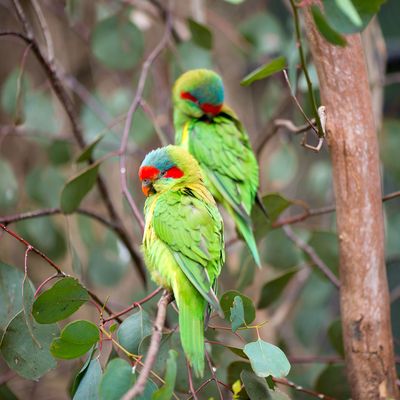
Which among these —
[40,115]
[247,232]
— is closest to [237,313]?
[247,232]

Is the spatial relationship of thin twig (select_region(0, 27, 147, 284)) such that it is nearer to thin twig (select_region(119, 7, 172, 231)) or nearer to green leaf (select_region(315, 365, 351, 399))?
thin twig (select_region(119, 7, 172, 231))

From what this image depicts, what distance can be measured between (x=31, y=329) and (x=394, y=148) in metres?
1.36

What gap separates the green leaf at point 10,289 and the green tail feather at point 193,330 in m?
0.39

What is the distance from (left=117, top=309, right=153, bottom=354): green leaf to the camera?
1.26 meters

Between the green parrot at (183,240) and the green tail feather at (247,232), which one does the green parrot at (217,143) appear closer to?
the green tail feather at (247,232)

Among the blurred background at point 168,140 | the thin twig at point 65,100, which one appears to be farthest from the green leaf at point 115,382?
the thin twig at point 65,100

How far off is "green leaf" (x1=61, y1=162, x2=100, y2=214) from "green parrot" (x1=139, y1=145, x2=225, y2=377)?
0.14 m

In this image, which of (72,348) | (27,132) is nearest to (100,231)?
(27,132)

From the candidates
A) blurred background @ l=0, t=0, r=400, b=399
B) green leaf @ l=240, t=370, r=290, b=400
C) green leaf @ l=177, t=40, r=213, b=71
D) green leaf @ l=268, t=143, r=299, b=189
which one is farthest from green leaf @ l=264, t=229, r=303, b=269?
green leaf @ l=240, t=370, r=290, b=400

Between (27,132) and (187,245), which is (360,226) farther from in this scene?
(27,132)

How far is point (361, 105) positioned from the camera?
138 centimetres

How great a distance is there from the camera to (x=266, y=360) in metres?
1.15

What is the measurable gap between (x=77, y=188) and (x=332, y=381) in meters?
0.86

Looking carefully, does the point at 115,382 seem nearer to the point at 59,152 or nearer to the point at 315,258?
the point at 315,258
